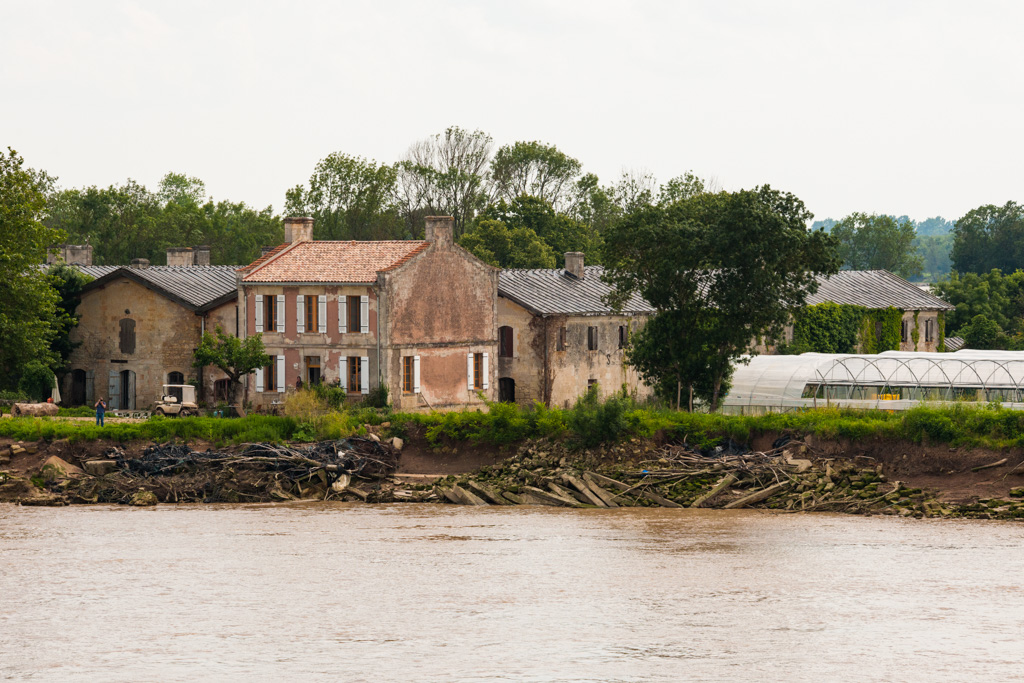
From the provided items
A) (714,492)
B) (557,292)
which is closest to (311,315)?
(557,292)

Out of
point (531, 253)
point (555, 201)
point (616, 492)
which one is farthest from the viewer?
point (555, 201)

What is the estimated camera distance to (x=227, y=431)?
47.6 meters

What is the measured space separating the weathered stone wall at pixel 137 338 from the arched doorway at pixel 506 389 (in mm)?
13082

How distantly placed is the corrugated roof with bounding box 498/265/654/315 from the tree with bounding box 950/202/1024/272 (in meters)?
75.0

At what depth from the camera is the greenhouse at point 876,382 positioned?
49969mm

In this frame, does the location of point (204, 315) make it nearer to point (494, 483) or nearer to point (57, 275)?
point (57, 275)

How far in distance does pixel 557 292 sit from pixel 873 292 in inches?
902

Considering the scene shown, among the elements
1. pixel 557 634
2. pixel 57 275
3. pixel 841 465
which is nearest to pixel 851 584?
pixel 557 634

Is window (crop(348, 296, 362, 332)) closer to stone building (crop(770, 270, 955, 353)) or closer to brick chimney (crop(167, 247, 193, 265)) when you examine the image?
brick chimney (crop(167, 247, 193, 265))

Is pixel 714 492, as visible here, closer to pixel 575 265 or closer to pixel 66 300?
pixel 575 265

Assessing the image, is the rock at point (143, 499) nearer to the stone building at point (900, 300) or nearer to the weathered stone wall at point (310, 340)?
the weathered stone wall at point (310, 340)

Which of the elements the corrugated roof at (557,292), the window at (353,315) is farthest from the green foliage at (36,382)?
the corrugated roof at (557,292)

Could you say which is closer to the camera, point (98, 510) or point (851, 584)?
point (851, 584)

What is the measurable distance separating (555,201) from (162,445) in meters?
63.9
